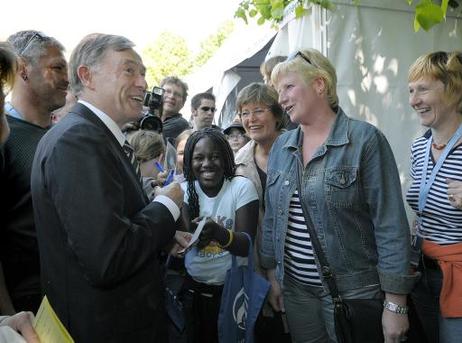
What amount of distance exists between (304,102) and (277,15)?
5.93ft

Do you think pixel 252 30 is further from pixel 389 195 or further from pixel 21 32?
pixel 389 195

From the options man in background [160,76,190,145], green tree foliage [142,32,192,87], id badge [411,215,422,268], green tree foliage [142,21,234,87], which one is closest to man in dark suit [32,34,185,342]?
id badge [411,215,422,268]

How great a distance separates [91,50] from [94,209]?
0.74 meters

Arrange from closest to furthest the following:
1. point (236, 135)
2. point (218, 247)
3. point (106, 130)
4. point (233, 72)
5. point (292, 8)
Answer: point (106, 130) → point (218, 247) → point (292, 8) → point (236, 135) → point (233, 72)

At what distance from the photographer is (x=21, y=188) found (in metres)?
2.27

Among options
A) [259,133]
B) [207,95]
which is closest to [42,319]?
[259,133]

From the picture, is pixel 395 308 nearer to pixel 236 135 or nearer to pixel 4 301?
pixel 4 301

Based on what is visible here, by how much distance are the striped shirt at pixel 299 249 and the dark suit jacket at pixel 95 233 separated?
31.8 inches

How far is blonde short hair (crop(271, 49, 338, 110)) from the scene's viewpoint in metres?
2.37

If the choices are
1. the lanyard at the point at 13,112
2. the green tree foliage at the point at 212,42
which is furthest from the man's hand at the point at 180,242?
the green tree foliage at the point at 212,42

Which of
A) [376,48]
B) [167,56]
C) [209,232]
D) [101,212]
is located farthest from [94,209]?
[167,56]

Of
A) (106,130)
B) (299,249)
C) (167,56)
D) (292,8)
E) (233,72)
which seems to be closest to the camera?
(106,130)

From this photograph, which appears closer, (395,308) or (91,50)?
(91,50)

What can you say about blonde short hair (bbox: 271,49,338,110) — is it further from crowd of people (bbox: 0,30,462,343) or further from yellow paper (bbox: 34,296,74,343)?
yellow paper (bbox: 34,296,74,343)
